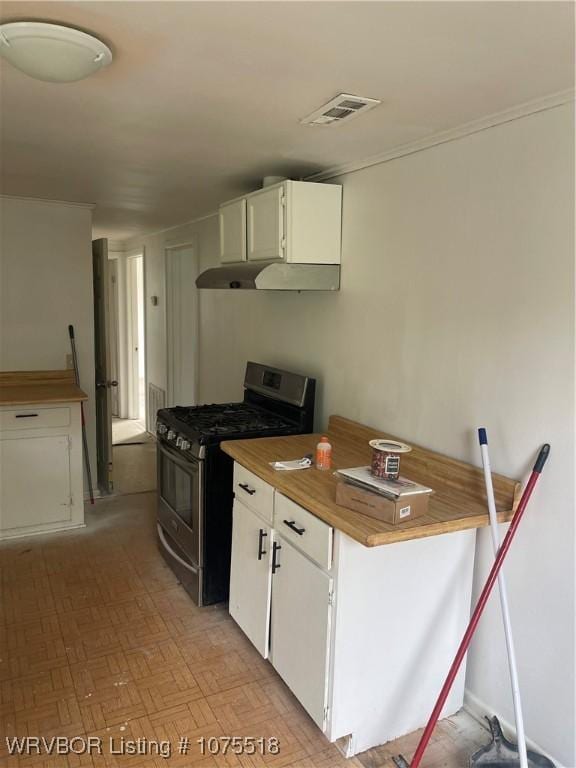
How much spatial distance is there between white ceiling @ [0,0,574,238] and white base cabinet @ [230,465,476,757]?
1.39m

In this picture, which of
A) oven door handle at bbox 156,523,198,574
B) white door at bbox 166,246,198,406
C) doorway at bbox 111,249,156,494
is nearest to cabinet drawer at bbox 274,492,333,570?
oven door handle at bbox 156,523,198,574

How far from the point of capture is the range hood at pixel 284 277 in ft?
9.14

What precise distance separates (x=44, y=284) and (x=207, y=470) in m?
2.17

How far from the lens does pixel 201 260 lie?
15.7 feet

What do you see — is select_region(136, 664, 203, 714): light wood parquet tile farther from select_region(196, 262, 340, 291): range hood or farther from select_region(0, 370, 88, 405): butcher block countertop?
select_region(0, 370, 88, 405): butcher block countertop

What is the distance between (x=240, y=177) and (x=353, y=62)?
1577 millimetres

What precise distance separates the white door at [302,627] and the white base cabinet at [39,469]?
6.46ft

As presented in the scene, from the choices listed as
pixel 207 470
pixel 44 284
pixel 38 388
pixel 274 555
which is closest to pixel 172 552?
pixel 207 470

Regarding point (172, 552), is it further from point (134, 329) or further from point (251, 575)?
point (134, 329)

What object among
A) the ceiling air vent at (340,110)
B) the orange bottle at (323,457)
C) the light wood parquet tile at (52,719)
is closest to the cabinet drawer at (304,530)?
the orange bottle at (323,457)

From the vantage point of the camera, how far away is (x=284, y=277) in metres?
2.81

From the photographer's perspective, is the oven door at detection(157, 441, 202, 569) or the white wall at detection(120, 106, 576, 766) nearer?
the white wall at detection(120, 106, 576, 766)

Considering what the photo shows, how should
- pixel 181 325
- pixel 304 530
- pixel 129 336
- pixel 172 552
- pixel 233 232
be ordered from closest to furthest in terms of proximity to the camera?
pixel 304 530, pixel 172 552, pixel 233 232, pixel 181 325, pixel 129 336

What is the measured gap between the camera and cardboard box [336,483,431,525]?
1787mm
